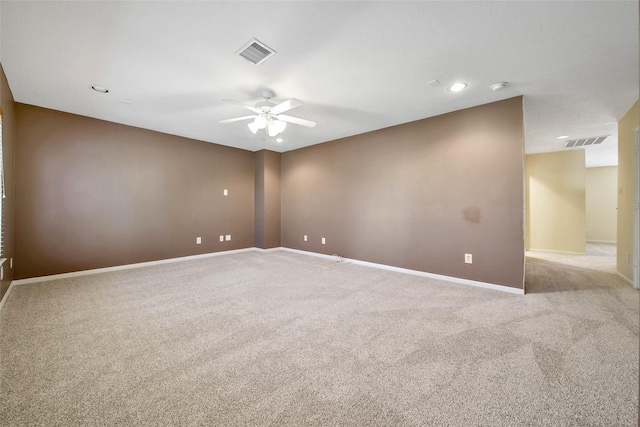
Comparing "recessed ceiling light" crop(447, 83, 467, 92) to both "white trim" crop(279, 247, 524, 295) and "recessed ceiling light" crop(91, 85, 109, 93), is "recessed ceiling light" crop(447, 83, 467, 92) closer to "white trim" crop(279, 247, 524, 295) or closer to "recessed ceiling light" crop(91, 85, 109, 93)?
"white trim" crop(279, 247, 524, 295)

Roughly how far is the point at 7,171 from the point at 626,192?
8390 mm

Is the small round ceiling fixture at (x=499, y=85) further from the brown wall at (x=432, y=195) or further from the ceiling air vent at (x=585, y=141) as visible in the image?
the ceiling air vent at (x=585, y=141)

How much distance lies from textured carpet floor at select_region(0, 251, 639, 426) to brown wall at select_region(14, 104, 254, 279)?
29.8 inches

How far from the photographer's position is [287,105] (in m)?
2.83

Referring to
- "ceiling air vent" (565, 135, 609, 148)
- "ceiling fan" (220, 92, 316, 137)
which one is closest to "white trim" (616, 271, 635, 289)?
"ceiling air vent" (565, 135, 609, 148)

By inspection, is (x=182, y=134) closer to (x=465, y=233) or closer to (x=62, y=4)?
(x=62, y=4)

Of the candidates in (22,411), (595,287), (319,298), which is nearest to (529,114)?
(595,287)

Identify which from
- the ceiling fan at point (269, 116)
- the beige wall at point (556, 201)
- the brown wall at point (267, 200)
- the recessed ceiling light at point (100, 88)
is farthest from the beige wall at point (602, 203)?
the recessed ceiling light at point (100, 88)

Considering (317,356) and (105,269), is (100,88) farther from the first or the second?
(317,356)

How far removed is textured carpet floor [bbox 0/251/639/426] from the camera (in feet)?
4.30

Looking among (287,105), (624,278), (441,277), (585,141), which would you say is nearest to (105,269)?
(287,105)

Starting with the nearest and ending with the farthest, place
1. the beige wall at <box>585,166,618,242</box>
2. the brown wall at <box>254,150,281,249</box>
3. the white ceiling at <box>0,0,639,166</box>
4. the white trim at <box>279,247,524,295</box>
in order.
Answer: the white ceiling at <box>0,0,639,166</box>, the white trim at <box>279,247,524,295</box>, the brown wall at <box>254,150,281,249</box>, the beige wall at <box>585,166,618,242</box>

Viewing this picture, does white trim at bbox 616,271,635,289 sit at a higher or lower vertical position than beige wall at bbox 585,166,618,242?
lower

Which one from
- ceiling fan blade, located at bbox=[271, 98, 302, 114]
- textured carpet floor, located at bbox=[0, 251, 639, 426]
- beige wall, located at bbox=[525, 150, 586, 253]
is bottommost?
textured carpet floor, located at bbox=[0, 251, 639, 426]
